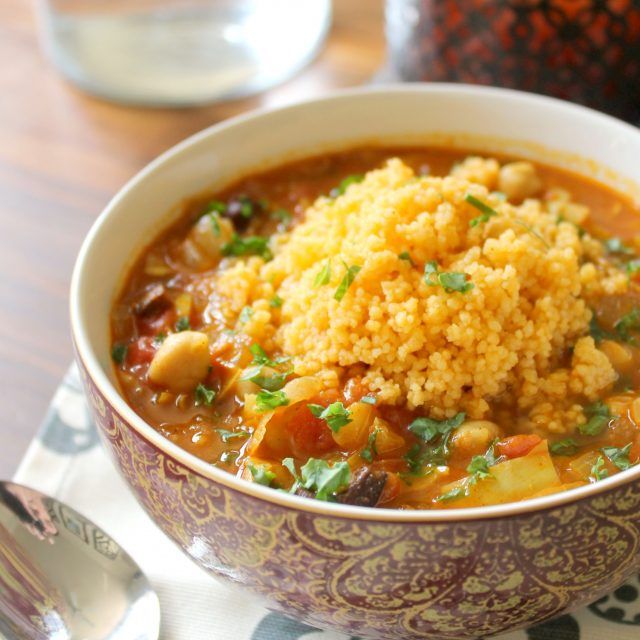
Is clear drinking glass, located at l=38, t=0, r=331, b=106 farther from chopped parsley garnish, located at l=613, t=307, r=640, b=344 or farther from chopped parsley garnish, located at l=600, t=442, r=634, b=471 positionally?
chopped parsley garnish, located at l=600, t=442, r=634, b=471

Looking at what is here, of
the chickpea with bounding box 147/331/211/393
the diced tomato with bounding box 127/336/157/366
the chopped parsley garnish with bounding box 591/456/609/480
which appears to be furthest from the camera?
the diced tomato with bounding box 127/336/157/366

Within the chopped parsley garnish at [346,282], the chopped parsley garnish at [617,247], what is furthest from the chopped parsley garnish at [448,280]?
the chopped parsley garnish at [617,247]

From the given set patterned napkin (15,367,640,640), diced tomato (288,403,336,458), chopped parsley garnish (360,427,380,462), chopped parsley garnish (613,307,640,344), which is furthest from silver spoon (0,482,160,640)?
chopped parsley garnish (613,307,640,344)

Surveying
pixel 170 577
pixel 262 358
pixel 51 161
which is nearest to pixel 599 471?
pixel 262 358

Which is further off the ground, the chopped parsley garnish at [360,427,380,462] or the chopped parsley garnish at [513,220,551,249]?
the chopped parsley garnish at [513,220,551,249]

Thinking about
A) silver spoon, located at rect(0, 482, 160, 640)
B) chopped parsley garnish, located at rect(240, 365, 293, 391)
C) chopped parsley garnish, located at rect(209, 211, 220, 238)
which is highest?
chopped parsley garnish, located at rect(209, 211, 220, 238)

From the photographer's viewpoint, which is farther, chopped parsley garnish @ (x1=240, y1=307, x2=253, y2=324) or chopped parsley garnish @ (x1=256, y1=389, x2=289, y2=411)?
chopped parsley garnish @ (x1=240, y1=307, x2=253, y2=324)

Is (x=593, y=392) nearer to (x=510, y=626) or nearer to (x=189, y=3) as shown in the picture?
(x=510, y=626)
